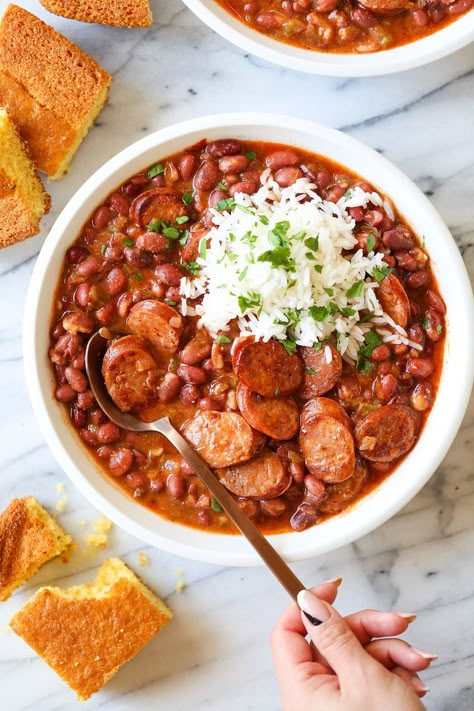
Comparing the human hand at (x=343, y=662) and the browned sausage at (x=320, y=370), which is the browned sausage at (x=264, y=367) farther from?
the human hand at (x=343, y=662)

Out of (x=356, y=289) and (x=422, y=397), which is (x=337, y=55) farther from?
(x=422, y=397)

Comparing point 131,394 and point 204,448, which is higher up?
point 131,394

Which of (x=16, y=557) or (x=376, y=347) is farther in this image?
(x=16, y=557)

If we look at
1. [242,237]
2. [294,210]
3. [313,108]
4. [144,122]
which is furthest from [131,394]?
[313,108]

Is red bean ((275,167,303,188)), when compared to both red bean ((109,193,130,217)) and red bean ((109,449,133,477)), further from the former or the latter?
red bean ((109,449,133,477))

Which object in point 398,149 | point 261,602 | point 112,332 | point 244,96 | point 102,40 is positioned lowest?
point 261,602

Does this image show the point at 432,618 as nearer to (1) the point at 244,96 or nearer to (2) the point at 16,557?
(2) the point at 16,557

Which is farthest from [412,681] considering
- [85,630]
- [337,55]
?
[337,55]

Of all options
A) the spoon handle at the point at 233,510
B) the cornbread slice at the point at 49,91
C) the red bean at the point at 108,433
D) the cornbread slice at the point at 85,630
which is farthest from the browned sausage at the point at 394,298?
the cornbread slice at the point at 85,630
